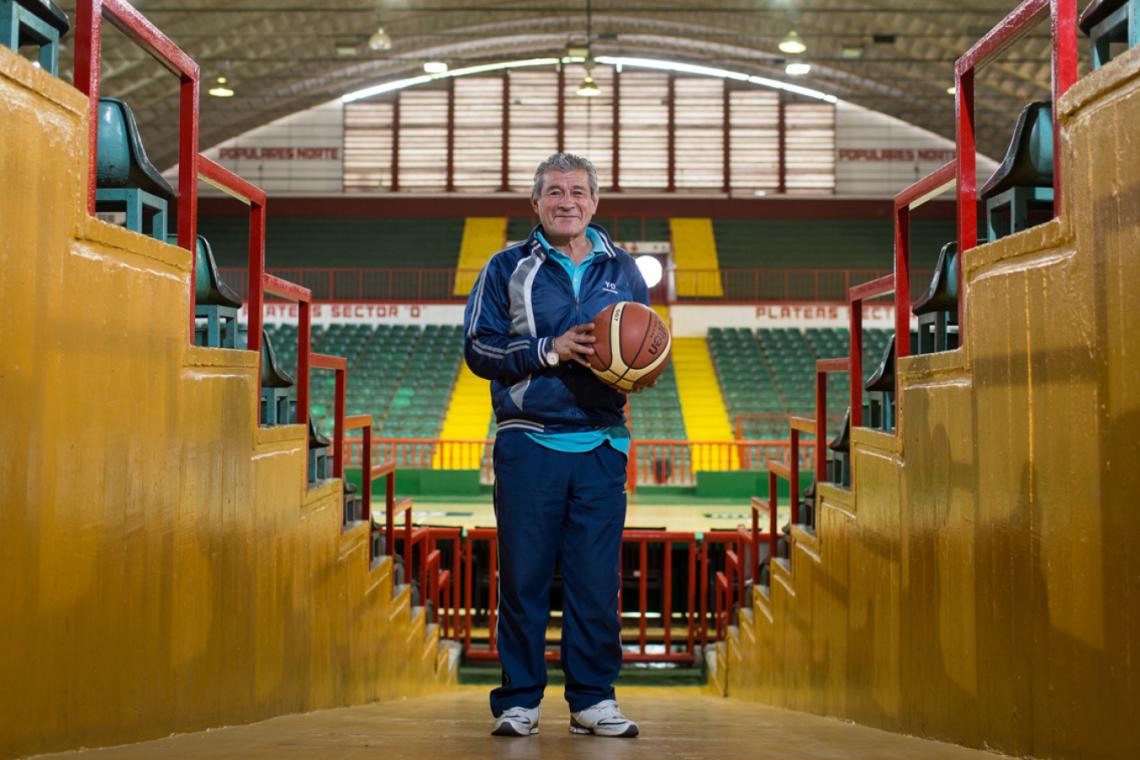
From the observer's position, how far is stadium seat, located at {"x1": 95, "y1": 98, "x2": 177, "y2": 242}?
292 cm

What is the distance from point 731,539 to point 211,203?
2247 centimetres

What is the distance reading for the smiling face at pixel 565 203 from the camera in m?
3.16

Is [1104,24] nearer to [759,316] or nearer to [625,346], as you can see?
[625,346]

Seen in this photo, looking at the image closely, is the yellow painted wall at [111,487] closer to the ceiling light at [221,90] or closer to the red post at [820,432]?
the red post at [820,432]

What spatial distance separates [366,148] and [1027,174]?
26035mm

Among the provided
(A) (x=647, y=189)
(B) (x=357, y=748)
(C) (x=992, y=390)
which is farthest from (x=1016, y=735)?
(A) (x=647, y=189)

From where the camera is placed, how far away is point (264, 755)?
243 cm

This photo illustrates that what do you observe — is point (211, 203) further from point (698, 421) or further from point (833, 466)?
point (833, 466)

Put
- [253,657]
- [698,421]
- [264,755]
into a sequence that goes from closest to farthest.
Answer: [264,755] → [253,657] → [698,421]

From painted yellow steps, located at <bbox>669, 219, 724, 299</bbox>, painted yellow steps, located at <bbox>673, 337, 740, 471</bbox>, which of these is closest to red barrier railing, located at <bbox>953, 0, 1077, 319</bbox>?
painted yellow steps, located at <bbox>673, 337, 740, 471</bbox>

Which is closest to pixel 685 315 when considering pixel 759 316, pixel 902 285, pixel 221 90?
pixel 759 316

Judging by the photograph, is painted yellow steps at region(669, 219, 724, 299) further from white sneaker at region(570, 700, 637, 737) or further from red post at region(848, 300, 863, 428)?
white sneaker at region(570, 700, 637, 737)

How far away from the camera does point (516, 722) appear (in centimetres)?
302

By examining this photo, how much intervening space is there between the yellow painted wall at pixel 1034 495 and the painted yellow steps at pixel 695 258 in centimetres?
2130
